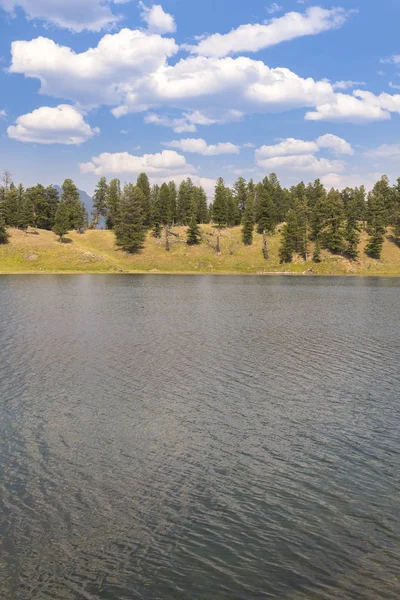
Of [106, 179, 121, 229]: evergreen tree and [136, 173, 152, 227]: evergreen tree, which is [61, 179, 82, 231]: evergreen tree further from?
[136, 173, 152, 227]: evergreen tree

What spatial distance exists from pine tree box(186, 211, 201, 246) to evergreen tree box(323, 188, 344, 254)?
1618 inches

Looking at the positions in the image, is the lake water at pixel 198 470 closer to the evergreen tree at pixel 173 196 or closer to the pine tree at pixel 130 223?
the pine tree at pixel 130 223

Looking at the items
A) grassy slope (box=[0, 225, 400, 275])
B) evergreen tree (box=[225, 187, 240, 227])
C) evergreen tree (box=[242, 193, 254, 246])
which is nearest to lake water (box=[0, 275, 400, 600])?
grassy slope (box=[0, 225, 400, 275])

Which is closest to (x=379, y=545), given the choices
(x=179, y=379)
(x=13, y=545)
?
(x=13, y=545)

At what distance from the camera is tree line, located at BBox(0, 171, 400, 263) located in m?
146

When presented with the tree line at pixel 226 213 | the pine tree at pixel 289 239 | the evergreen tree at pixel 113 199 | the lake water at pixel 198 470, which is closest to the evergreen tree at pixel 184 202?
the tree line at pixel 226 213

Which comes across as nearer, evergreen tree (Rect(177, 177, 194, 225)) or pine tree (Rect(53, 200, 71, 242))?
pine tree (Rect(53, 200, 71, 242))

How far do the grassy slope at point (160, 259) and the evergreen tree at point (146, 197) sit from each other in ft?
51.0

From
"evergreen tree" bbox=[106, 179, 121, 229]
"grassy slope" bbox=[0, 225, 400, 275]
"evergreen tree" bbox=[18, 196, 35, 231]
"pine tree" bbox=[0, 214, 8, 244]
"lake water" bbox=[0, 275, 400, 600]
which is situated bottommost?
"lake water" bbox=[0, 275, 400, 600]

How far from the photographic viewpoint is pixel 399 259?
14700cm

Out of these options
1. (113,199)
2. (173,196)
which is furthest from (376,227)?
(113,199)

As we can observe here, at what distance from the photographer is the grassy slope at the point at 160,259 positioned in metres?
136

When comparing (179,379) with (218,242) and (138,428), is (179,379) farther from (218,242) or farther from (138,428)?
(218,242)

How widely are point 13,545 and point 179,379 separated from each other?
1697cm
